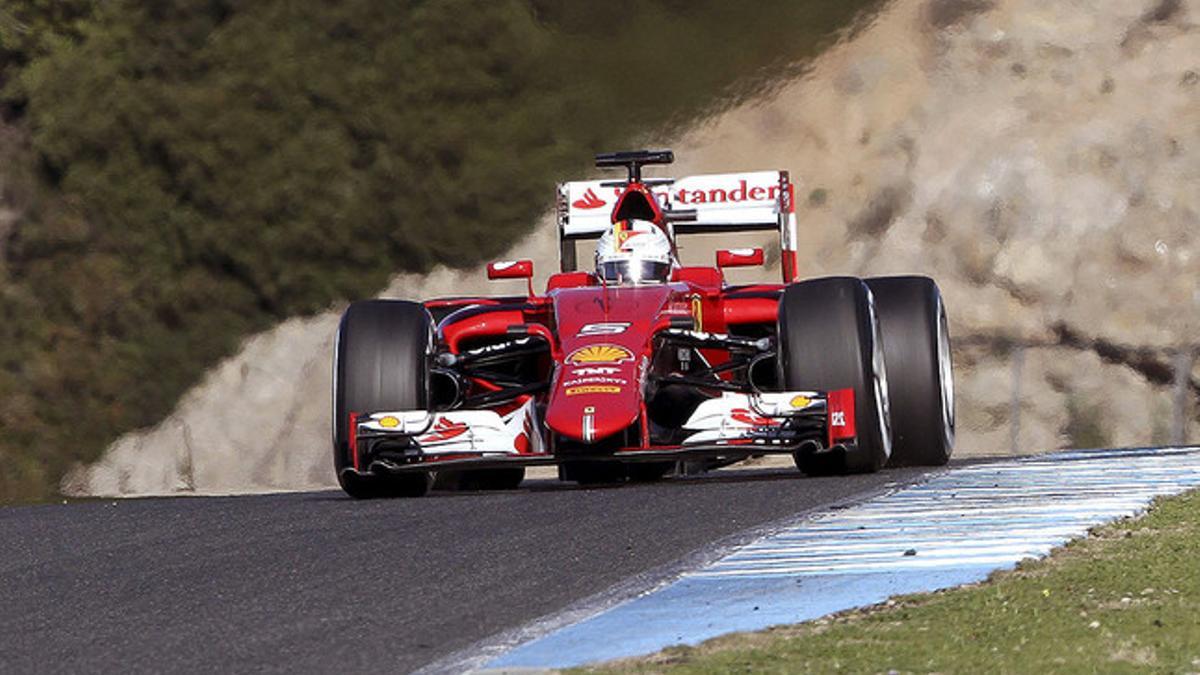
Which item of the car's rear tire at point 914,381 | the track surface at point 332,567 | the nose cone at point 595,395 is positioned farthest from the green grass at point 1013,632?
the car's rear tire at point 914,381

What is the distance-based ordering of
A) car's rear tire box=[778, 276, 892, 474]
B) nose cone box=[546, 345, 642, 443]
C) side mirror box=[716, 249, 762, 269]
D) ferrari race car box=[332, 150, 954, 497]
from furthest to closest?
side mirror box=[716, 249, 762, 269] → car's rear tire box=[778, 276, 892, 474] → ferrari race car box=[332, 150, 954, 497] → nose cone box=[546, 345, 642, 443]

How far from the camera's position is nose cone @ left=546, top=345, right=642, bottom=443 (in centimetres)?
1266

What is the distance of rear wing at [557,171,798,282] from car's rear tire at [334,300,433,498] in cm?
287

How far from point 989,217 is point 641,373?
1592 centimetres

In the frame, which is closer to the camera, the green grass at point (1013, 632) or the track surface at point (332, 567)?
the green grass at point (1013, 632)

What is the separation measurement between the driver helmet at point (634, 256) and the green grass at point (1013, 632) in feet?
23.0

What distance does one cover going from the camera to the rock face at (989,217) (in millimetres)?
26844

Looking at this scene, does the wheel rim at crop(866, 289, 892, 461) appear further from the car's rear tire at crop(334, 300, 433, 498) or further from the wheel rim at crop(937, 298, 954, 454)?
the car's rear tire at crop(334, 300, 433, 498)

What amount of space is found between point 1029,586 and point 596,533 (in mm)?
2934

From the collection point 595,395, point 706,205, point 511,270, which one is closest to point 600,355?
point 595,395

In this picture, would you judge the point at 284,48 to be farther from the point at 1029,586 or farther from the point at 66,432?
the point at 1029,586

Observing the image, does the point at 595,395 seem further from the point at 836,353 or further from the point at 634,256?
the point at 634,256

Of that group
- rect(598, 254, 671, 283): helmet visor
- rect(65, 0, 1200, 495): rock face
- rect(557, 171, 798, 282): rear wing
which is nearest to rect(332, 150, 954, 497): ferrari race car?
rect(598, 254, 671, 283): helmet visor

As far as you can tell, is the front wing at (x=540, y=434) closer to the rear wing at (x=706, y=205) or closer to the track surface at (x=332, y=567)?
the track surface at (x=332, y=567)
